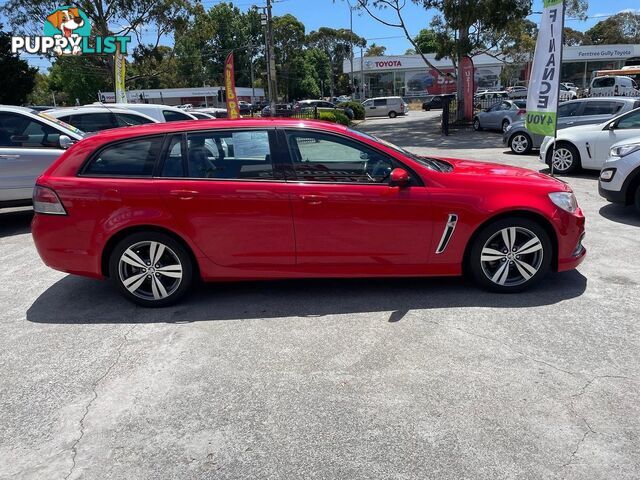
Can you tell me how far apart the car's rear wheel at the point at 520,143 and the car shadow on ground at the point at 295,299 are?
10.6 meters

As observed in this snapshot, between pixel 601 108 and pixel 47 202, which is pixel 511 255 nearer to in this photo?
pixel 47 202

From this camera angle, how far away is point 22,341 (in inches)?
159

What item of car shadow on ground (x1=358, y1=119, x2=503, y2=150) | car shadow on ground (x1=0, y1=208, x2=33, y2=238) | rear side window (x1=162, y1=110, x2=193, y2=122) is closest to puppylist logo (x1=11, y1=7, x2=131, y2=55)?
car shadow on ground (x1=358, y1=119, x2=503, y2=150)

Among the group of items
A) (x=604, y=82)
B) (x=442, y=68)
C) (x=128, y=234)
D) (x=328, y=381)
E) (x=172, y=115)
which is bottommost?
Result: (x=328, y=381)

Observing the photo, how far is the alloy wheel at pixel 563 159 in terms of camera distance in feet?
35.1

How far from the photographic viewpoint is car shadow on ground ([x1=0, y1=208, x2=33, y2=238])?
7.75 meters

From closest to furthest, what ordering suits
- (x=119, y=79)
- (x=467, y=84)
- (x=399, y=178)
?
(x=399, y=178) → (x=119, y=79) → (x=467, y=84)

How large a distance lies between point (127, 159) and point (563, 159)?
948 cm

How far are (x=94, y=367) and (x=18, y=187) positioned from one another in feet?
16.5

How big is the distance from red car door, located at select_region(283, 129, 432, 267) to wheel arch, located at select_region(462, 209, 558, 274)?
403mm

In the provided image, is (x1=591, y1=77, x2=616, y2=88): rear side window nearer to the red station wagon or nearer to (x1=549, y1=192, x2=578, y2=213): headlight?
(x1=549, y1=192, x2=578, y2=213): headlight

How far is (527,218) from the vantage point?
4.43 meters

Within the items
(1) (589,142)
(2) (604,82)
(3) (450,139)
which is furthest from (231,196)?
(2) (604,82)

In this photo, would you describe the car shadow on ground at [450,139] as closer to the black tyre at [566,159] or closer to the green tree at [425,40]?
the black tyre at [566,159]
